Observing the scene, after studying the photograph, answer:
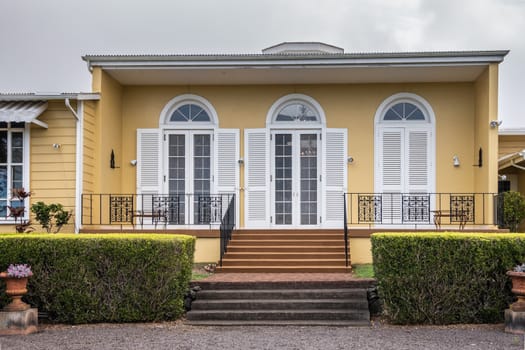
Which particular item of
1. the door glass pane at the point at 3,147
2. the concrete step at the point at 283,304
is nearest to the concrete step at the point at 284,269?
the concrete step at the point at 283,304

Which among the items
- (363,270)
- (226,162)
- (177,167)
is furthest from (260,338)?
(177,167)

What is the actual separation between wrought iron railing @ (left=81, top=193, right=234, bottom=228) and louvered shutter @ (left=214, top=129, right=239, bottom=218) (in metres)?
0.24

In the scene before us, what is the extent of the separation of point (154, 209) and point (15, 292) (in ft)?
19.4

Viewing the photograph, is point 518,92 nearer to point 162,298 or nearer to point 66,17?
point 66,17

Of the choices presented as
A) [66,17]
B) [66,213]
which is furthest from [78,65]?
[66,213]

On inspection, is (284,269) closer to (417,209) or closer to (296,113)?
(417,209)

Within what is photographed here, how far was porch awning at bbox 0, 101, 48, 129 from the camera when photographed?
40.8 feet

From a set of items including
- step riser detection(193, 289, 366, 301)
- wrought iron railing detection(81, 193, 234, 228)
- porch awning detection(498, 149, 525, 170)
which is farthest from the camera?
porch awning detection(498, 149, 525, 170)

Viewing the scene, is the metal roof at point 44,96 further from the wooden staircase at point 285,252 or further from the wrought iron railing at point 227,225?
the wooden staircase at point 285,252

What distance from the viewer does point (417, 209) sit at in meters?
14.2

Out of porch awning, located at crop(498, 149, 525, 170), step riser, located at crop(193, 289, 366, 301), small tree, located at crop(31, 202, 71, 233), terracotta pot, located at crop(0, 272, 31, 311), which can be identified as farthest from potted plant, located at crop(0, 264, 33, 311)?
porch awning, located at crop(498, 149, 525, 170)

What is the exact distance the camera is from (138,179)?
1480cm

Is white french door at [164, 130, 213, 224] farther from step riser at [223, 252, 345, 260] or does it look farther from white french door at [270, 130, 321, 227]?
step riser at [223, 252, 345, 260]

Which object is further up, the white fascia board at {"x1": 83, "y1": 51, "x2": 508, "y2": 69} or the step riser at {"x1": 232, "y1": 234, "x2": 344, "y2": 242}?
the white fascia board at {"x1": 83, "y1": 51, "x2": 508, "y2": 69}
